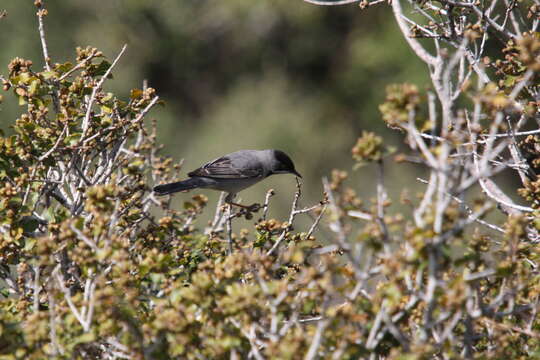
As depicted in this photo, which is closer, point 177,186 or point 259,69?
point 177,186

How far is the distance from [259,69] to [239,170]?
10.1 meters

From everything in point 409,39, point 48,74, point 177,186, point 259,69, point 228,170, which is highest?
point 259,69

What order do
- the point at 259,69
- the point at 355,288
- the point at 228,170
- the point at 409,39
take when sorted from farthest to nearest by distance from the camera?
the point at 259,69
the point at 228,170
the point at 409,39
the point at 355,288

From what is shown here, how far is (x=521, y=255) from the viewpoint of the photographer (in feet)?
10.4

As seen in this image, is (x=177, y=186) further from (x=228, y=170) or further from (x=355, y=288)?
(x=355, y=288)

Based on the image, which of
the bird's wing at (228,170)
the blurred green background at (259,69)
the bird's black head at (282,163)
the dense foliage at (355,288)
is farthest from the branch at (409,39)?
the blurred green background at (259,69)

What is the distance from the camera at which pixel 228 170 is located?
22.5 ft

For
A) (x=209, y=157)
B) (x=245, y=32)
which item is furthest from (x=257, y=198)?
(x=245, y=32)

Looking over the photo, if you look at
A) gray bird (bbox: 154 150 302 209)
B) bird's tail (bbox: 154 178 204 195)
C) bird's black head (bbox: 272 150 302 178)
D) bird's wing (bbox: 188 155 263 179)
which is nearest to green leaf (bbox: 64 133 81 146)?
bird's tail (bbox: 154 178 204 195)

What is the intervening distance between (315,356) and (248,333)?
11.1 inches

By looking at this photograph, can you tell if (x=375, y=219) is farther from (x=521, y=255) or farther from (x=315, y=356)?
(x=521, y=255)

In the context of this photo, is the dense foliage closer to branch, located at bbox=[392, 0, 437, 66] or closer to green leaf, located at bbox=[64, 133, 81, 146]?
green leaf, located at bbox=[64, 133, 81, 146]

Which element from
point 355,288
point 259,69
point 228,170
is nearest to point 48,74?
point 355,288

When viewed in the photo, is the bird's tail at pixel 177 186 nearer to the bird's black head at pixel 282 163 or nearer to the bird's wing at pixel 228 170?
the bird's wing at pixel 228 170
